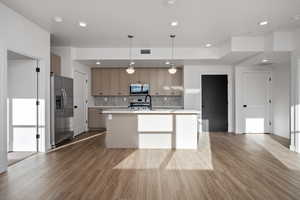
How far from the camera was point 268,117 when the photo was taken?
7.40m

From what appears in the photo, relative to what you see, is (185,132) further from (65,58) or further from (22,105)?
(65,58)

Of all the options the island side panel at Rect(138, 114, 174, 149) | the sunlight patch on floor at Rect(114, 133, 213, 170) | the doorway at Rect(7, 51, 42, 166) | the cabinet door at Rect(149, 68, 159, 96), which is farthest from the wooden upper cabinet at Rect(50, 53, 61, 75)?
the cabinet door at Rect(149, 68, 159, 96)

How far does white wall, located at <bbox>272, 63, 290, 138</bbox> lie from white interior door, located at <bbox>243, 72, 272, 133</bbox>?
19 centimetres

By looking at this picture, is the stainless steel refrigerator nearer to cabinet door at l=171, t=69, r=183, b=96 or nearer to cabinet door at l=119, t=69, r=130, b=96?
cabinet door at l=119, t=69, r=130, b=96

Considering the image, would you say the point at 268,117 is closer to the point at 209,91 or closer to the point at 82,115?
the point at 209,91

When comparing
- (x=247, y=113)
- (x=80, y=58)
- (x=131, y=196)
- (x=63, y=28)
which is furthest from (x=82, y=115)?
(x=247, y=113)

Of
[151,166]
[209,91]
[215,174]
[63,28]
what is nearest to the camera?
[215,174]

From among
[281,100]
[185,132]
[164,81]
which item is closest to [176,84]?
[164,81]

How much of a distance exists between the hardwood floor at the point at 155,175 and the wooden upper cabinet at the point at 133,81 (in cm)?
359

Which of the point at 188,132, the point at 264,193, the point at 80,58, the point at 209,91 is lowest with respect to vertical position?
the point at 264,193

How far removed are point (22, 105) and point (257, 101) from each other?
7144 millimetres

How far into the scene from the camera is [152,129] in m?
5.26

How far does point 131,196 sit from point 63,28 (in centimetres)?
401

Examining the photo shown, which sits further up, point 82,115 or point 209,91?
point 209,91
